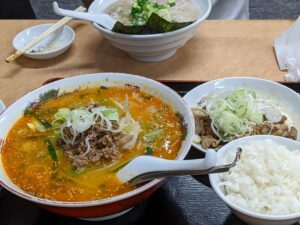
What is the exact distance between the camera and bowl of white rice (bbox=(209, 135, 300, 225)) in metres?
1.05

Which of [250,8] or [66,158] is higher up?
[66,158]

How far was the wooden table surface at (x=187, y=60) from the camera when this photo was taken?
1834 mm

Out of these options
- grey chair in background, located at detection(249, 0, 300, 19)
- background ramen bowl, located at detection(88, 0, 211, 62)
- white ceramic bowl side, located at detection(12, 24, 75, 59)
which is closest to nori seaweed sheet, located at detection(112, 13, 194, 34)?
background ramen bowl, located at detection(88, 0, 211, 62)

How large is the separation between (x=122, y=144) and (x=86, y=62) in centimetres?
89

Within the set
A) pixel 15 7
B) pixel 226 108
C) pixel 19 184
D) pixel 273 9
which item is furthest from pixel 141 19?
pixel 273 9

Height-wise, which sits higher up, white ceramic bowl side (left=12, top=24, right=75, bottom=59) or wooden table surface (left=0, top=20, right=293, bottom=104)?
white ceramic bowl side (left=12, top=24, right=75, bottom=59)

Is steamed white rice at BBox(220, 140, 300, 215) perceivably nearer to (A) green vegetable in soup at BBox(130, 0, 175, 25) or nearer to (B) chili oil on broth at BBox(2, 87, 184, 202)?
Result: (B) chili oil on broth at BBox(2, 87, 184, 202)

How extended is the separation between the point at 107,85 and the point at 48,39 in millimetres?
831

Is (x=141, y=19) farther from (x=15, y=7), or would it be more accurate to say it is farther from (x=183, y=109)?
(x=15, y=7)

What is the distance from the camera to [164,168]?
1.01 metres

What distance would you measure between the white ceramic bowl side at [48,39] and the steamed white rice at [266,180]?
116 centimetres

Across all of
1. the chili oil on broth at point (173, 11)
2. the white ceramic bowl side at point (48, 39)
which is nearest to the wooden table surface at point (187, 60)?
the white ceramic bowl side at point (48, 39)

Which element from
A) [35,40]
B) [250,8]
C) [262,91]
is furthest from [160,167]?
[250,8]

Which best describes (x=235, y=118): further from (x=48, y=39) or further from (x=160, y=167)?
(x=48, y=39)
